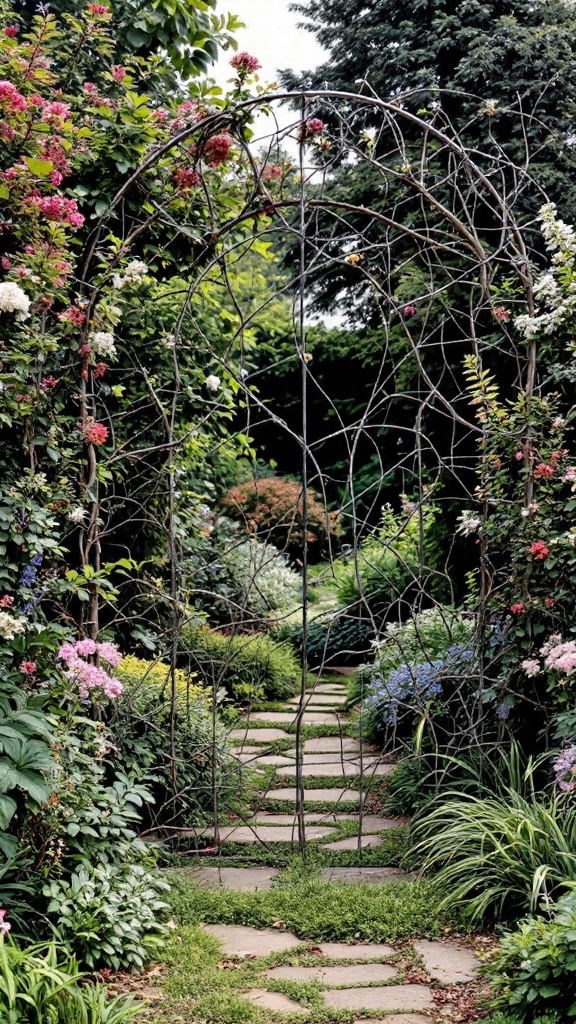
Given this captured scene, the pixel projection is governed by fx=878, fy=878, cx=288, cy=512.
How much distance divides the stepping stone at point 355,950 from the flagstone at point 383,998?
0.60ft

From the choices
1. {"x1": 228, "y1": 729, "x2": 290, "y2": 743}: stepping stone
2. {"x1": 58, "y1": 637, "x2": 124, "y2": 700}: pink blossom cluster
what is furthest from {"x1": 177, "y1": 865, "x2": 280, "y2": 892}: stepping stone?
{"x1": 228, "y1": 729, "x2": 290, "y2": 743}: stepping stone

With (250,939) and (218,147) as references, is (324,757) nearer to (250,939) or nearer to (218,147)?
(250,939)

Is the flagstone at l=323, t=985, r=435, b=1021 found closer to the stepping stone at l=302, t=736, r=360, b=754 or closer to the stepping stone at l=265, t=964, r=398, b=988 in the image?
the stepping stone at l=265, t=964, r=398, b=988

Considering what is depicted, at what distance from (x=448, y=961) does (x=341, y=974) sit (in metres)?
0.31

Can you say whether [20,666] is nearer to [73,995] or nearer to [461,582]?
[73,995]

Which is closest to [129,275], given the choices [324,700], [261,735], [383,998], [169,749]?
[169,749]

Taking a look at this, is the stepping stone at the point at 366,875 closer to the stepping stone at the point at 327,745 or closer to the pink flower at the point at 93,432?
the stepping stone at the point at 327,745

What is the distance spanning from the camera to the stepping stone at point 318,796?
161 inches

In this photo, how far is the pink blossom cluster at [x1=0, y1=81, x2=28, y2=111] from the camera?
287 cm

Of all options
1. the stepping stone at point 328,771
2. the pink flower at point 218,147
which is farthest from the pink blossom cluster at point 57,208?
the stepping stone at point 328,771

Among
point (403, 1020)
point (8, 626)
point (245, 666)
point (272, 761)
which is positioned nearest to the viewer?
point (403, 1020)

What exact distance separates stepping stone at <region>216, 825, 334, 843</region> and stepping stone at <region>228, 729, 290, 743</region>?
1.03m

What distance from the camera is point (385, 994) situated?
237cm

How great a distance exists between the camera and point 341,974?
2.48m
